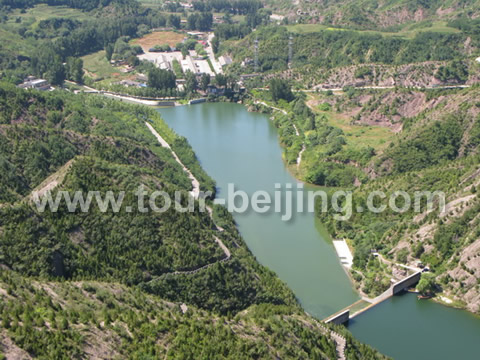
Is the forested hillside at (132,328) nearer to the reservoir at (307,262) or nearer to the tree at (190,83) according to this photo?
the reservoir at (307,262)

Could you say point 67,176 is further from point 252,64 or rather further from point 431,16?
point 431,16

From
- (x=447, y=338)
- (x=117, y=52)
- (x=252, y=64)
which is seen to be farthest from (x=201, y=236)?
(x=117, y=52)

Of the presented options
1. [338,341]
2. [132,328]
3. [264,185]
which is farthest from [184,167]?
[132,328]

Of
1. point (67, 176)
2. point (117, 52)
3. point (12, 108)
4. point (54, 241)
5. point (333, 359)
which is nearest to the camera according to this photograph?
point (333, 359)

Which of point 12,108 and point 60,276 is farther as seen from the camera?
point 12,108

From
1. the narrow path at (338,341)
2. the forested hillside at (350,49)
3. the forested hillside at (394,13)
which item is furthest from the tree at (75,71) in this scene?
the narrow path at (338,341)

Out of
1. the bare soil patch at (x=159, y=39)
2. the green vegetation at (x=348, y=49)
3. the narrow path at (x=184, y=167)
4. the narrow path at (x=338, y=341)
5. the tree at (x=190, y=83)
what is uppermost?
the green vegetation at (x=348, y=49)

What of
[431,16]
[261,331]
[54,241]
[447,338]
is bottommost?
[447,338]
